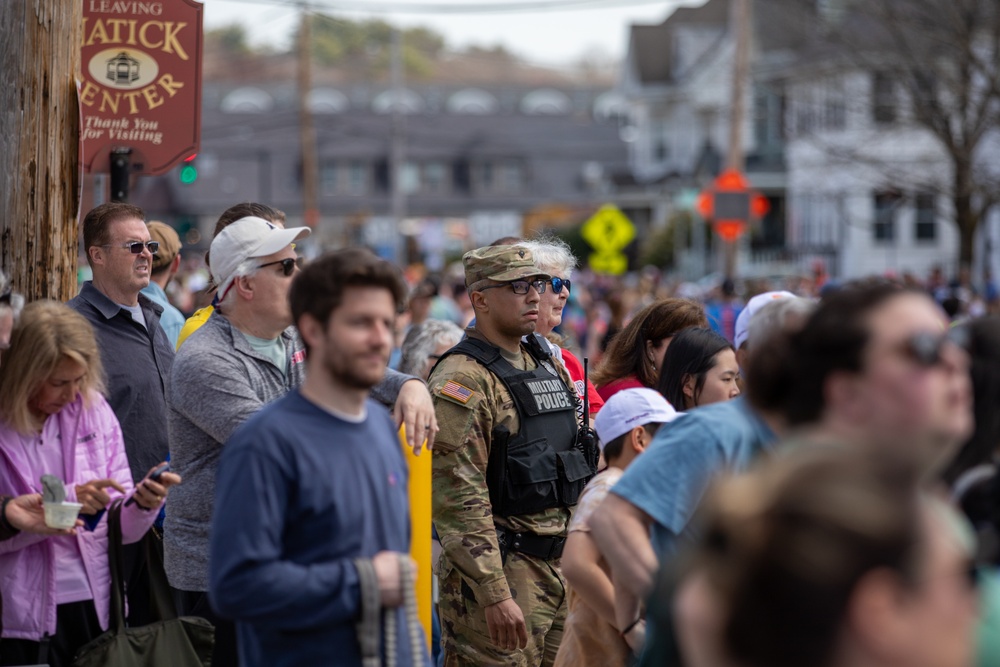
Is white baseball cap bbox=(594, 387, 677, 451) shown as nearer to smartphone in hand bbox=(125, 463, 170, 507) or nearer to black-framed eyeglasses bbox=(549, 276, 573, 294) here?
smartphone in hand bbox=(125, 463, 170, 507)

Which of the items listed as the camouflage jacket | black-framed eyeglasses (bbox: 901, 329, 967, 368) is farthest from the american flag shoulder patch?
black-framed eyeglasses (bbox: 901, 329, 967, 368)

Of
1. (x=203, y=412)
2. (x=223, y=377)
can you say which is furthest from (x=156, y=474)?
(x=223, y=377)

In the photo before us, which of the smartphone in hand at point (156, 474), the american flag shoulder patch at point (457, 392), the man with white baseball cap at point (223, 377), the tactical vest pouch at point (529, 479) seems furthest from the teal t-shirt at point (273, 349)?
the tactical vest pouch at point (529, 479)

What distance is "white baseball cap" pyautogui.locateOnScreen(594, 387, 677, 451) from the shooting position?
4152 mm

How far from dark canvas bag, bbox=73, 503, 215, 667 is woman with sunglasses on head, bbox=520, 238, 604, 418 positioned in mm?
2038

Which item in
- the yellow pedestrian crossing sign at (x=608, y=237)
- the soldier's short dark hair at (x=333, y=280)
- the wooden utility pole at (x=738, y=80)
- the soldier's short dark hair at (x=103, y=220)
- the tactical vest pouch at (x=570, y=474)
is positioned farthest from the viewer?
the wooden utility pole at (x=738, y=80)

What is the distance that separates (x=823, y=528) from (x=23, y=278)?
206 inches

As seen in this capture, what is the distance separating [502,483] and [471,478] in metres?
0.19

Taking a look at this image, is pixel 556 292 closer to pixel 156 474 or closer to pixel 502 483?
pixel 502 483

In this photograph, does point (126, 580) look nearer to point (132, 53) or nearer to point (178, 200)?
point (132, 53)

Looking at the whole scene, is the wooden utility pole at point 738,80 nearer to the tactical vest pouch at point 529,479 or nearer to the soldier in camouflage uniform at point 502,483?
the soldier in camouflage uniform at point 502,483

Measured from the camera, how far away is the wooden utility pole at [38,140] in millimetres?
5941

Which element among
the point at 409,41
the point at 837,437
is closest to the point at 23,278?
the point at 837,437

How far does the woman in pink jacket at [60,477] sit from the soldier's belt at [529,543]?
1.48 meters
